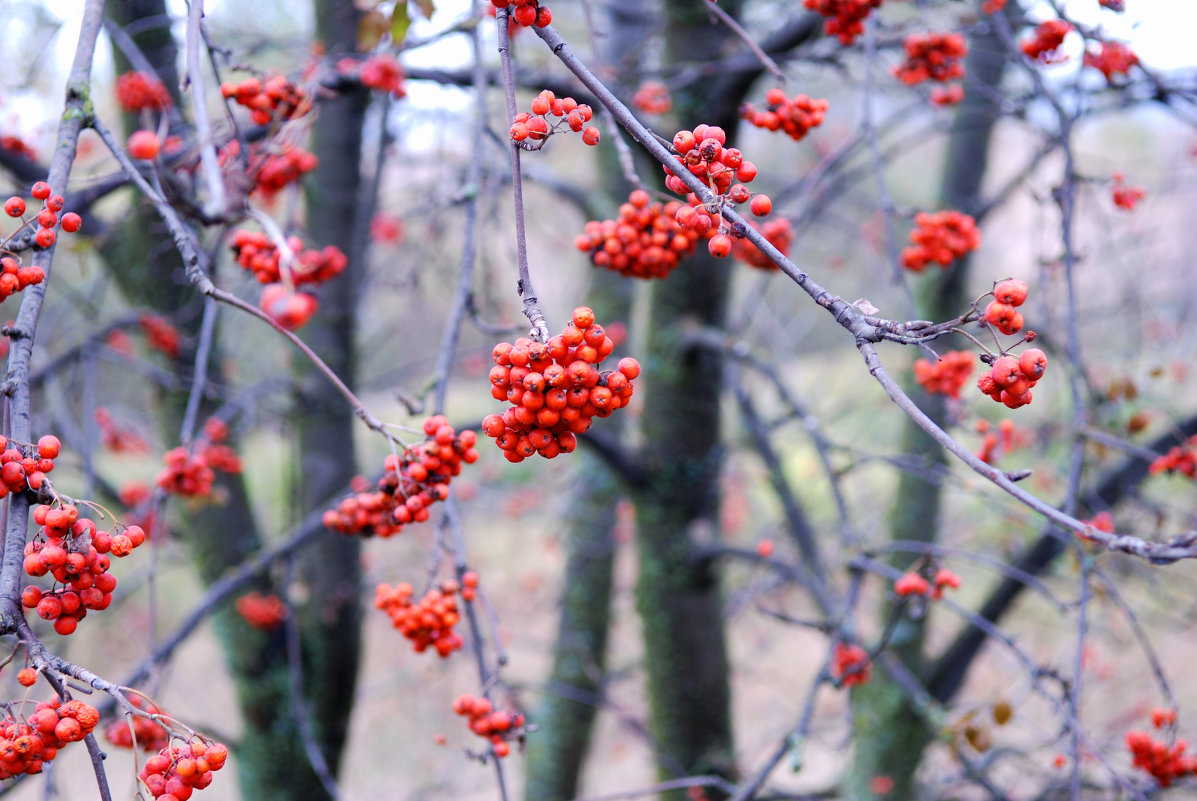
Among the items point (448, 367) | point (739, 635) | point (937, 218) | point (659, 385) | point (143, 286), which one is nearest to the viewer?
point (448, 367)

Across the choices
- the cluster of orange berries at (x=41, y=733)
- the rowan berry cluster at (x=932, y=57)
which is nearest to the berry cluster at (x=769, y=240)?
the rowan berry cluster at (x=932, y=57)

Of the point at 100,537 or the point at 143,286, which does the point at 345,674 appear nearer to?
the point at 143,286

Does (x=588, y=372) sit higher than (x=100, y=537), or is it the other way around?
(x=588, y=372)

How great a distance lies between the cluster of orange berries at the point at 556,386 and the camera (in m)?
1.13

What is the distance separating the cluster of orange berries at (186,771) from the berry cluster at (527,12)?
118 cm

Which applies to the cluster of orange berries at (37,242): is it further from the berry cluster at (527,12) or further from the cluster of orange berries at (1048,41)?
the cluster of orange berries at (1048,41)

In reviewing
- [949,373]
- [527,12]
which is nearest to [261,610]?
[949,373]

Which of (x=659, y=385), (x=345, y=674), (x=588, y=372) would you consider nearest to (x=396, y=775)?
(x=345, y=674)

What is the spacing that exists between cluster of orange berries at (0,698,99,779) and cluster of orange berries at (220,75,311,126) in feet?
4.59

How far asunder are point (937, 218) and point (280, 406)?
317cm

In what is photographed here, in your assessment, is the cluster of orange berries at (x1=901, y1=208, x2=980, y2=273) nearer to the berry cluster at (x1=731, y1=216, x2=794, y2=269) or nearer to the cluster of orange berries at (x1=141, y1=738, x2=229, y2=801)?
the berry cluster at (x1=731, y1=216, x2=794, y2=269)

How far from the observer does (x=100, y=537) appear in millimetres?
1223

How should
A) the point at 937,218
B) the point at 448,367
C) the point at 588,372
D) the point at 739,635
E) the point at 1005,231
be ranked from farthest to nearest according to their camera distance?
the point at 739,635, the point at 1005,231, the point at 937,218, the point at 448,367, the point at 588,372

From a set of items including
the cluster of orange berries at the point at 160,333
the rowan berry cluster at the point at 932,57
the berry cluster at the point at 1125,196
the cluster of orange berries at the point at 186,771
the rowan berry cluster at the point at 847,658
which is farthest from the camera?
the cluster of orange berries at the point at 160,333
